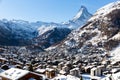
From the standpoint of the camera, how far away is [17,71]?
9062cm

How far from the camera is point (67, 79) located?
8306 centimetres

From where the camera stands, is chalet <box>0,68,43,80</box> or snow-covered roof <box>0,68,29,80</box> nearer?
chalet <box>0,68,43,80</box>

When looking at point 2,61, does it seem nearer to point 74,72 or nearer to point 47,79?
point 74,72

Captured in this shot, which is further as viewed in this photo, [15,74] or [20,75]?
[15,74]

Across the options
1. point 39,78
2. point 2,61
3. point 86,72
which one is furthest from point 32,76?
point 2,61

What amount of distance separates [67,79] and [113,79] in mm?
13693

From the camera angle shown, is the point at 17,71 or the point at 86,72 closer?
the point at 17,71

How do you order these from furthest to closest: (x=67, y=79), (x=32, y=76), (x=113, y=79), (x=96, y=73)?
(x=96, y=73) → (x=32, y=76) → (x=67, y=79) → (x=113, y=79)

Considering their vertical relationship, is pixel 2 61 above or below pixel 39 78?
above

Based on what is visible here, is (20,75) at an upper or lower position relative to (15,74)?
lower

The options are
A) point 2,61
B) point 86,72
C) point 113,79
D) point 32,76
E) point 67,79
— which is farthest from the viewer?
point 2,61

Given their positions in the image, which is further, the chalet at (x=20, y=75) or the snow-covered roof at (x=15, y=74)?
the snow-covered roof at (x=15, y=74)

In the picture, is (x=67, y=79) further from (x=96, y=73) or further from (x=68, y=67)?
(x=68, y=67)

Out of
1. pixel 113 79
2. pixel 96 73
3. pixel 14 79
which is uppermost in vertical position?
pixel 96 73
